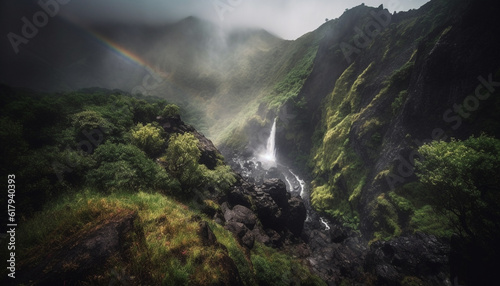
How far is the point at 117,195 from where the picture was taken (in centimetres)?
1018

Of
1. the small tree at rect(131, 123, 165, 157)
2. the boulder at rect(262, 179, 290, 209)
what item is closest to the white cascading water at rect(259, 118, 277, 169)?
the boulder at rect(262, 179, 290, 209)

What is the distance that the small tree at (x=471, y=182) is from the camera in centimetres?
1325

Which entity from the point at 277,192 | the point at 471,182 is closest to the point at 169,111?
the point at 277,192

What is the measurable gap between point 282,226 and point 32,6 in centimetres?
14404

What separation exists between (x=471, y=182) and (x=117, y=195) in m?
23.3

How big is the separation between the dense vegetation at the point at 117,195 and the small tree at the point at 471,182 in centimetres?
1251

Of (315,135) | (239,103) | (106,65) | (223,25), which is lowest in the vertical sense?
(315,135)

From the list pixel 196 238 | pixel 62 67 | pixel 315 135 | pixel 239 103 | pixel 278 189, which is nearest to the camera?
pixel 196 238

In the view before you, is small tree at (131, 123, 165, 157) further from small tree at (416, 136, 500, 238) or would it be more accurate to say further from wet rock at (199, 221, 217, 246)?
small tree at (416, 136, 500, 238)

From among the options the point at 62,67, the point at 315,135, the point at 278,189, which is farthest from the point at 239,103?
the point at 62,67

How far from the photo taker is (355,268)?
19094 mm

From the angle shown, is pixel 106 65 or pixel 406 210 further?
pixel 106 65

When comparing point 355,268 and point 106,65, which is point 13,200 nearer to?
point 355,268

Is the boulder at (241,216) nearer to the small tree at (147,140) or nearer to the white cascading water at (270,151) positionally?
the small tree at (147,140)
